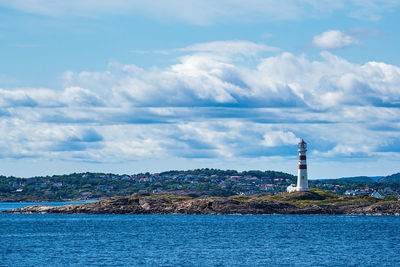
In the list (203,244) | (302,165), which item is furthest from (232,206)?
(203,244)

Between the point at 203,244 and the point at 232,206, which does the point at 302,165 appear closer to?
the point at 232,206

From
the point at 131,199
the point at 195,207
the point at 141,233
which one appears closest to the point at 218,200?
the point at 195,207

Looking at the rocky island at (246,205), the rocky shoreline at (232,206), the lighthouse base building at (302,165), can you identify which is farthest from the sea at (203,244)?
the lighthouse base building at (302,165)

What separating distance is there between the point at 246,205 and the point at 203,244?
64450 mm

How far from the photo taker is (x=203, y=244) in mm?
80688

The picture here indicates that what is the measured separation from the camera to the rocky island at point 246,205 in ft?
468

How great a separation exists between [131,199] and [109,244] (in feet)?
239

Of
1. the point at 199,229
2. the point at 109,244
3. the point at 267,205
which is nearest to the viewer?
the point at 109,244

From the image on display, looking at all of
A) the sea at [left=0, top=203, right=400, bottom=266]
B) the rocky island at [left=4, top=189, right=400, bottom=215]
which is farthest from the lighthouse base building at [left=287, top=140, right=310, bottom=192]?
the sea at [left=0, top=203, right=400, bottom=266]

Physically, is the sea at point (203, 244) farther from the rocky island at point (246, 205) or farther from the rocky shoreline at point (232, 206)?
the rocky island at point (246, 205)

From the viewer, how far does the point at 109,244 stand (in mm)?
81250

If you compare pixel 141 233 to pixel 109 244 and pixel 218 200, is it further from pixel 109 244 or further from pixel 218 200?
pixel 218 200

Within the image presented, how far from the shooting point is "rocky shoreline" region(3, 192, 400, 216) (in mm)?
142625

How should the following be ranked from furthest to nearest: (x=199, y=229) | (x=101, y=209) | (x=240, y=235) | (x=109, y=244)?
(x=101, y=209), (x=199, y=229), (x=240, y=235), (x=109, y=244)
